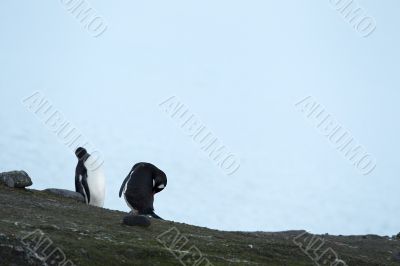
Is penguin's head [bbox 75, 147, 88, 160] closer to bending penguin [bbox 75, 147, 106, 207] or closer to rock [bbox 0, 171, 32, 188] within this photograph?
bending penguin [bbox 75, 147, 106, 207]

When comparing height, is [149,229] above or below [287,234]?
below

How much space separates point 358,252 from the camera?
41.9 feet

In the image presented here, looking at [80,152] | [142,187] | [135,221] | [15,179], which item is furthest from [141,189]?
[135,221]

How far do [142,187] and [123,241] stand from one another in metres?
6.01

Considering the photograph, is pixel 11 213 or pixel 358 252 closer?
pixel 11 213

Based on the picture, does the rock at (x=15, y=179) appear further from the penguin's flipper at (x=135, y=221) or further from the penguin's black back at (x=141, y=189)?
the penguin's flipper at (x=135, y=221)

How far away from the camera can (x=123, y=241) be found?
966 centimetres

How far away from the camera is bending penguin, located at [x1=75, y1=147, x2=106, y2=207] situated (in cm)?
1846

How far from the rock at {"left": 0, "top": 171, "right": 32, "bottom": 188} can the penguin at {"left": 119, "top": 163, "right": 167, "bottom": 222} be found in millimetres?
2287

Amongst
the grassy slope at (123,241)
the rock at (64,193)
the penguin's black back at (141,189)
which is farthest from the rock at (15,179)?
the penguin's black back at (141,189)

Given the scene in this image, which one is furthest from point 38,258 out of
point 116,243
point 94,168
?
point 94,168

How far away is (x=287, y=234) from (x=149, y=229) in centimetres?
385

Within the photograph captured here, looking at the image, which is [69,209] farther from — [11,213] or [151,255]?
[151,255]

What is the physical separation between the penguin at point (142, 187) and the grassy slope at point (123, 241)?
1.77 meters
